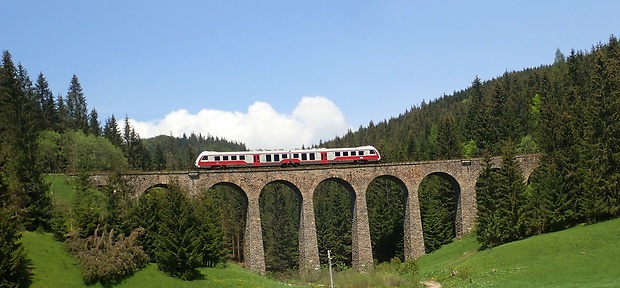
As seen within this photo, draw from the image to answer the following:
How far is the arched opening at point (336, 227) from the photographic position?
82.8m

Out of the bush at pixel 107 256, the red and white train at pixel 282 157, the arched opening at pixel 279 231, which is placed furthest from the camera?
the arched opening at pixel 279 231

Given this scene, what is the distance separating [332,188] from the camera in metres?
94.8

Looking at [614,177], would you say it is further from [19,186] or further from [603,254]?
[19,186]

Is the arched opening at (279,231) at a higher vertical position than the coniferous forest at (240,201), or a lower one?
lower

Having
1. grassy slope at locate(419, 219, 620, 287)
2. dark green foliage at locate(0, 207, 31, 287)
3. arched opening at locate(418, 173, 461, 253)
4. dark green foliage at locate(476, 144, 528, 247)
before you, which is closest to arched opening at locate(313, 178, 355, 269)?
arched opening at locate(418, 173, 461, 253)

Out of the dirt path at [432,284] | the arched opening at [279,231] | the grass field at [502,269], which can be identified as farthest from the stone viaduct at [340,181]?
the arched opening at [279,231]

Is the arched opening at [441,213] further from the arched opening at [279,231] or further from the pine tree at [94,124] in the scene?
the pine tree at [94,124]

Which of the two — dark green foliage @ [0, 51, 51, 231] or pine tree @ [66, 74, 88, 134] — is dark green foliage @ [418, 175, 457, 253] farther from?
pine tree @ [66, 74, 88, 134]

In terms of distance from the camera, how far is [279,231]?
93.4 m

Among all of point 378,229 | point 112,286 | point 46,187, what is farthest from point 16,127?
point 378,229

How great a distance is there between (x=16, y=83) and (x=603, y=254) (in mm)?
68320

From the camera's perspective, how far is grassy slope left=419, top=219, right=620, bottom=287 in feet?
107

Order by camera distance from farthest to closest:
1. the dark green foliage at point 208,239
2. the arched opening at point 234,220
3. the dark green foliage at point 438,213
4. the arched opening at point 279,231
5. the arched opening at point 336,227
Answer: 1. the arched opening at point 279,231
2. the arched opening at point 234,220
3. the arched opening at point 336,227
4. the dark green foliage at point 438,213
5. the dark green foliage at point 208,239

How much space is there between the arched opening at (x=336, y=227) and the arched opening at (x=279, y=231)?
545 cm
